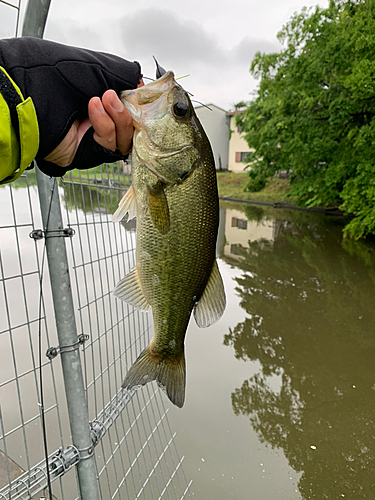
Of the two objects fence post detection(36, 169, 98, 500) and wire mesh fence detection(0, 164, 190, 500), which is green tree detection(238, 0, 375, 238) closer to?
wire mesh fence detection(0, 164, 190, 500)

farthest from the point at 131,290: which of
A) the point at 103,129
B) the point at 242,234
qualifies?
the point at 242,234

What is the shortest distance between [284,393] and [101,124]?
3477 millimetres

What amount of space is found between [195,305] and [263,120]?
14689mm

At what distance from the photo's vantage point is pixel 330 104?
10.5 m

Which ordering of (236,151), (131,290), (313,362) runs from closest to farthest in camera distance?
(131,290) < (313,362) < (236,151)

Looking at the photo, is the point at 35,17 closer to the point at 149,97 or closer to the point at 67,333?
the point at 149,97

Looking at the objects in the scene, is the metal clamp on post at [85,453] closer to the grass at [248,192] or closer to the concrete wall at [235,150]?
the grass at [248,192]

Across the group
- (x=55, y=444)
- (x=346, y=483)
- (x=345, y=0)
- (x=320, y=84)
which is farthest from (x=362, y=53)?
(x=55, y=444)

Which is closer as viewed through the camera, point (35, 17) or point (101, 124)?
point (101, 124)

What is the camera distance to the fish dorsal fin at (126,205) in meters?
1.37

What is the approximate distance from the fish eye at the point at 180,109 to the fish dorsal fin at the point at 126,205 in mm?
345

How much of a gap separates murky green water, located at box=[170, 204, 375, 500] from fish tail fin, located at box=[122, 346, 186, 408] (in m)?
1.59

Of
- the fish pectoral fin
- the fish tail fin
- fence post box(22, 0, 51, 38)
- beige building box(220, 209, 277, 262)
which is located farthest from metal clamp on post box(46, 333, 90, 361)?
beige building box(220, 209, 277, 262)

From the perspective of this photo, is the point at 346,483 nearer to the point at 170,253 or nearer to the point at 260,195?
the point at 170,253
